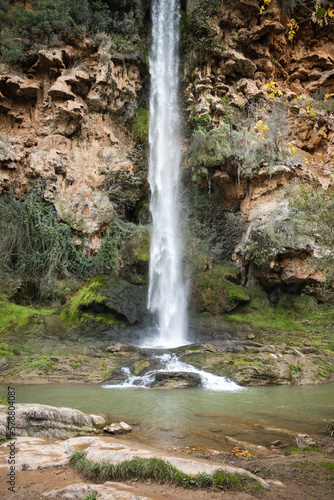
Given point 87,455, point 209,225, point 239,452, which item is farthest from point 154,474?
point 209,225

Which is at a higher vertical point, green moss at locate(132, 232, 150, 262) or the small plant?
green moss at locate(132, 232, 150, 262)

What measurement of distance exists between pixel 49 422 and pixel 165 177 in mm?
15881

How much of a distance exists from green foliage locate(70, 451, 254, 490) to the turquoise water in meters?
1.67

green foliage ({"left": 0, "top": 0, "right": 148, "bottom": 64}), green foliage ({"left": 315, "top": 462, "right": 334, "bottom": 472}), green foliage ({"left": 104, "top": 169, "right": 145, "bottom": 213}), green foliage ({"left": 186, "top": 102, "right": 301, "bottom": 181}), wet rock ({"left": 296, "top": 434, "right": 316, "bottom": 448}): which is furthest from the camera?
green foliage ({"left": 104, "top": 169, "right": 145, "bottom": 213})

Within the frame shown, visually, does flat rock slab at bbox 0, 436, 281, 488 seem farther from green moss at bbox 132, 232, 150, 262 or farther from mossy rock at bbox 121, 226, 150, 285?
green moss at bbox 132, 232, 150, 262

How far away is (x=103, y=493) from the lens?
248cm

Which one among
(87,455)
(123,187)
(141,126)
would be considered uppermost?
(141,126)

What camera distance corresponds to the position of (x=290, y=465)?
3.56 metres

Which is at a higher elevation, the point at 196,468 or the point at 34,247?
the point at 34,247

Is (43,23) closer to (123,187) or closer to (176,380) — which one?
(123,187)

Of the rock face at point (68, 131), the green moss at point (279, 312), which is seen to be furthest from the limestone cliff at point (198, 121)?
the green moss at point (279, 312)

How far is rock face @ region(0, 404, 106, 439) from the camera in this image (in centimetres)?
442

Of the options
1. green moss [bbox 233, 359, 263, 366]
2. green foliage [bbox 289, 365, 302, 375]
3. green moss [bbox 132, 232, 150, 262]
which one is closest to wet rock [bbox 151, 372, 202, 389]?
green moss [bbox 233, 359, 263, 366]

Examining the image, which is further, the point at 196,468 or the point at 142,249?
the point at 142,249
